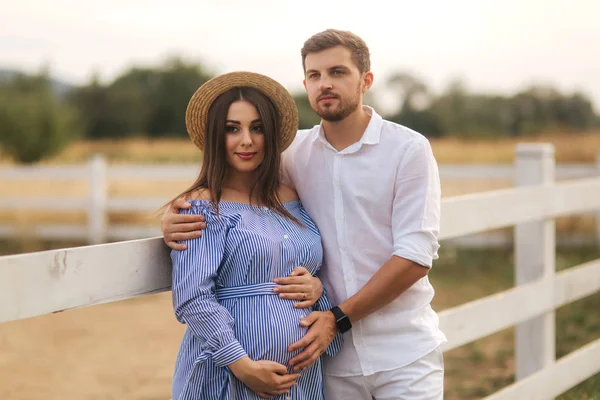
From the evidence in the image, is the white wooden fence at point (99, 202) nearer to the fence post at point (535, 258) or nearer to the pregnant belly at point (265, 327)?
the fence post at point (535, 258)

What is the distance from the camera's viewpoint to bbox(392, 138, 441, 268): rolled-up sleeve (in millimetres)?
2359

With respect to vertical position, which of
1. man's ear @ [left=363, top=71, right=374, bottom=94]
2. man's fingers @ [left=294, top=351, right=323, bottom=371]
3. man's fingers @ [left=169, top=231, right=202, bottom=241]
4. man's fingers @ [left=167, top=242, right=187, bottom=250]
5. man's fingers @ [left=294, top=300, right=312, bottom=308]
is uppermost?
man's ear @ [left=363, top=71, right=374, bottom=94]

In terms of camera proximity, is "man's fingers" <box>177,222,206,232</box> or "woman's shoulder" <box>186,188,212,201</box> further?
"woman's shoulder" <box>186,188,212,201</box>

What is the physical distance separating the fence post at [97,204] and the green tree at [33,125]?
16.0 m

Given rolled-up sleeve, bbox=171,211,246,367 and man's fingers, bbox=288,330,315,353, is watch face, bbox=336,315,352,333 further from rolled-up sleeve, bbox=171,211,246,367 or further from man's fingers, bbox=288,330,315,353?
rolled-up sleeve, bbox=171,211,246,367

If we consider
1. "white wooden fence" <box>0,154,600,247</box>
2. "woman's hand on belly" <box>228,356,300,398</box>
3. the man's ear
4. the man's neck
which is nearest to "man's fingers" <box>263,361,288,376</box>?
"woman's hand on belly" <box>228,356,300,398</box>

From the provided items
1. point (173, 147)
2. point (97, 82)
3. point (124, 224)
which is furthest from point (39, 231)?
point (97, 82)

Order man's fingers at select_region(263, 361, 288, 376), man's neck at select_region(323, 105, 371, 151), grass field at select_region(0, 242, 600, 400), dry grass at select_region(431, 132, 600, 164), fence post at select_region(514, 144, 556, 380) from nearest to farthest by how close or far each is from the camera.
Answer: man's fingers at select_region(263, 361, 288, 376) < man's neck at select_region(323, 105, 371, 151) < fence post at select_region(514, 144, 556, 380) < grass field at select_region(0, 242, 600, 400) < dry grass at select_region(431, 132, 600, 164)

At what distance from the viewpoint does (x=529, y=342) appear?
12.7ft

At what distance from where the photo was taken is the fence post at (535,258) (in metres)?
3.85

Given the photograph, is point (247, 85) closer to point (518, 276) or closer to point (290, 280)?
point (290, 280)

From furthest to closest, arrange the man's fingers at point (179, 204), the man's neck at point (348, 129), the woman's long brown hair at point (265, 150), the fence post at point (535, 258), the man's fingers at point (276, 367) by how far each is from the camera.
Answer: the fence post at point (535, 258)
the man's neck at point (348, 129)
the woman's long brown hair at point (265, 150)
the man's fingers at point (179, 204)
the man's fingers at point (276, 367)

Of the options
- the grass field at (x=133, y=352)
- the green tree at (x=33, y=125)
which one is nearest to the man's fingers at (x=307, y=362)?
the grass field at (x=133, y=352)

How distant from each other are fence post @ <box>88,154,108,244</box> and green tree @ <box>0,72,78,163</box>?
632 inches
